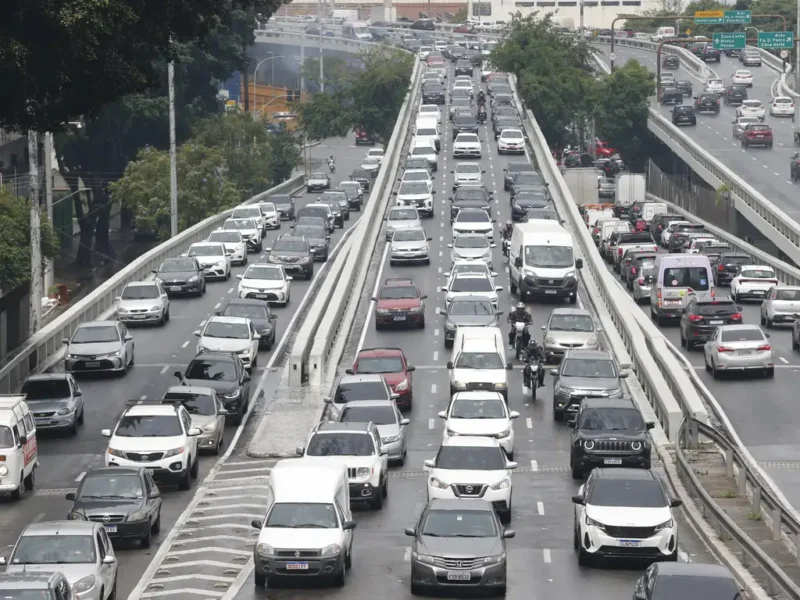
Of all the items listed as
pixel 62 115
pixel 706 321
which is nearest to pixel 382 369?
pixel 62 115

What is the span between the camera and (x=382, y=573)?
2589cm

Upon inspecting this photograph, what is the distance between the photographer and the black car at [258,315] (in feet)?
158

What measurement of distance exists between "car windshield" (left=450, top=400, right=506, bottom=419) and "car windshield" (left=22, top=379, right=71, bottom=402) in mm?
9066

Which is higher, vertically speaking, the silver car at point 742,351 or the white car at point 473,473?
the white car at point 473,473

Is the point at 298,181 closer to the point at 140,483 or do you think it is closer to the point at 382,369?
the point at 382,369

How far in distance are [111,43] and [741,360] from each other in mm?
18197

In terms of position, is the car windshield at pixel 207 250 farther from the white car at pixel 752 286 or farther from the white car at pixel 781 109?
the white car at pixel 781 109

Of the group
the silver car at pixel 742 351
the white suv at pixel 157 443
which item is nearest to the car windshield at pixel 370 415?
the white suv at pixel 157 443

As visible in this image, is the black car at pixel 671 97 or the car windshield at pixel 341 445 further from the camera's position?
the black car at pixel 671 97

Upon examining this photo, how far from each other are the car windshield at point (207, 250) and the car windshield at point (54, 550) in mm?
39948

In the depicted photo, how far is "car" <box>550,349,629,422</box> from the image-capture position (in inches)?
1503

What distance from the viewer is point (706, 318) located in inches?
1929

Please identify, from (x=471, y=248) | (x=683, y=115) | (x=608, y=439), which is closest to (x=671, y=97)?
(x=683, y=115)

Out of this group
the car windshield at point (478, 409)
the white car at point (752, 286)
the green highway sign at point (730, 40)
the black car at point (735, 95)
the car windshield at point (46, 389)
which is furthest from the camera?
the black car at point (735, 95)
